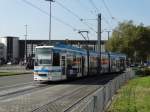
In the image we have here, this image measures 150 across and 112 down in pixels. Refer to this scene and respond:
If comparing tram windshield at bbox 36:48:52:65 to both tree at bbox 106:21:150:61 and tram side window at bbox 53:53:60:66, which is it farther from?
tree at bbox 106:21:150:61

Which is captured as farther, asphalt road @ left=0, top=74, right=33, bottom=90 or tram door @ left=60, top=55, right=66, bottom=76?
tram door @ left=60, top=55, right=66, bottom=76

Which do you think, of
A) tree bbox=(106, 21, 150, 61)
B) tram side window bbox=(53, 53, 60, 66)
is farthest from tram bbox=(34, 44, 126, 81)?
tree bbox=(106, 21, 150, 61)

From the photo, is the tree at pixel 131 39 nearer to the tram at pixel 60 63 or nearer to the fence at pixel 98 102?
the tram at pixel 60 63

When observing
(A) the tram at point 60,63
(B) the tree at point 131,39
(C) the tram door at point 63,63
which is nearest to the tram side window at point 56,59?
(A) the tram at point 60,63

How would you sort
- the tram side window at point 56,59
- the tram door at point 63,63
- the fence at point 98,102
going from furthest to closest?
the tram door at point 63,63, the tram side window at point 56,59, the fence at point 98,102

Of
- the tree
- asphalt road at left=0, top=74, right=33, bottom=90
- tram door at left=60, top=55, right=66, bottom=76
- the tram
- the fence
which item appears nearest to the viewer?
the fence

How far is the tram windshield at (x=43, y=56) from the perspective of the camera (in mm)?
36344

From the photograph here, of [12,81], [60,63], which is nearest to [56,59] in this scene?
[60,63]

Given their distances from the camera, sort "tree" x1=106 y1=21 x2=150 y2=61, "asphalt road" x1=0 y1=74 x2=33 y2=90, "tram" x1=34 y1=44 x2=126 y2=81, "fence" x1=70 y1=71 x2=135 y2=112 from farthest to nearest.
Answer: "tree" x1=106 y1=21 x2=150 y2=61 → "tram" x1=34 y1=44 x2=126 y2=81 → "asphalt road" x1=0 y1=74 x2=33 y2=90 → "fence" x1=70 y1=71 x2=135 y2=112

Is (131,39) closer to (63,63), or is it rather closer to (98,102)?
(63,63)

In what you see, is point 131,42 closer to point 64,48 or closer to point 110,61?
point 110,61

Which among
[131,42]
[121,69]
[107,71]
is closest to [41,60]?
[107,71]

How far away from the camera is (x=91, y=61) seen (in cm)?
5094

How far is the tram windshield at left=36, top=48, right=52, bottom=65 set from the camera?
36344 millimetres
